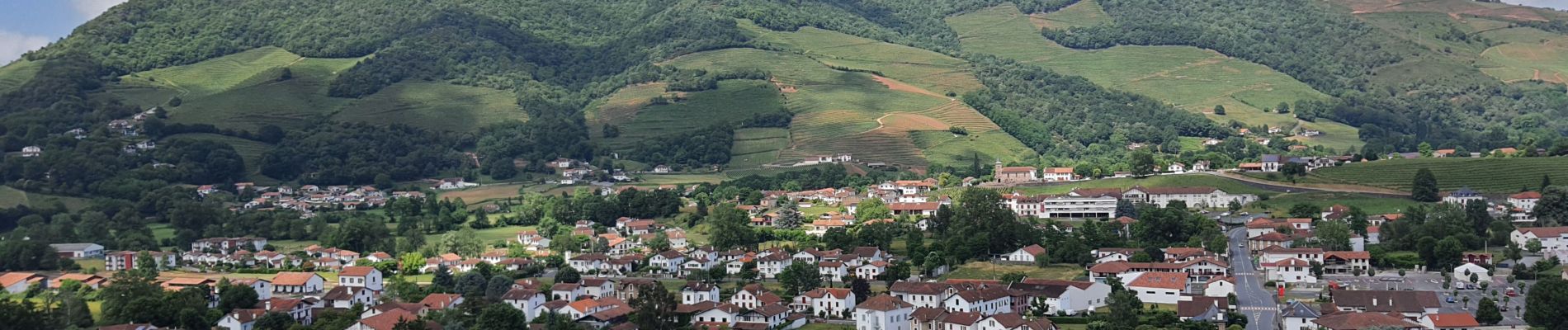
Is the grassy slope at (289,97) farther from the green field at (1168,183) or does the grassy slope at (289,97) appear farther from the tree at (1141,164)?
the tree at (1141,164)

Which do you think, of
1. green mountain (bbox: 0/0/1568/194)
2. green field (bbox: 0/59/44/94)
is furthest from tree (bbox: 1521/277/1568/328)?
green field (bbox: 0/59/44/94)

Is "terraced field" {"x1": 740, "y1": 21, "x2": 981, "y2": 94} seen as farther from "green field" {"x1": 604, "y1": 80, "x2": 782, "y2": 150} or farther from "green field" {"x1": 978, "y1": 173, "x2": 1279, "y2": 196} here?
"green field" {"x1": 978, "y1": 173, "x2": 1279, "y2": 196}

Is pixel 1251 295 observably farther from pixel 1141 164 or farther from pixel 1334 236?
pixel 1141 164

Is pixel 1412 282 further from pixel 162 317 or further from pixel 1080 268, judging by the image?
pixel 162 317

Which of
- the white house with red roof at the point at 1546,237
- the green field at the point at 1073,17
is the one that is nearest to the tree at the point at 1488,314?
the white house with red roof at the point at 1546,237

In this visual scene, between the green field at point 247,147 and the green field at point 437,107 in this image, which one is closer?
the green field at point 247,147

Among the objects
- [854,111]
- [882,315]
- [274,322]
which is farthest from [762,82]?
[274,322]
